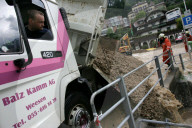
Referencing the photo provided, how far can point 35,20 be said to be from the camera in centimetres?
195

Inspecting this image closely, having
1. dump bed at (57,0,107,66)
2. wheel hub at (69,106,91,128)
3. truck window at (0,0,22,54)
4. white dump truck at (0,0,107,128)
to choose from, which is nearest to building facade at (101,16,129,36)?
dump bed at (57,0,107,66)

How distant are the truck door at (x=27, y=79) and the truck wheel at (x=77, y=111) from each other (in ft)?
0.83

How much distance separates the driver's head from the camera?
1.89 m

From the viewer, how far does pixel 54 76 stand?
76.0 inches

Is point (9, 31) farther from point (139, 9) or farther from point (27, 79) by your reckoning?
point (139, 9)

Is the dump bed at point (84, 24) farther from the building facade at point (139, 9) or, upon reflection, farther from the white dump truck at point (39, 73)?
the building facade at point (139, 9)

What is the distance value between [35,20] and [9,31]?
53 cm

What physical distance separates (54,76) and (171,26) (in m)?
31.7

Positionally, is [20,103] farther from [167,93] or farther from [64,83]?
[167,93]

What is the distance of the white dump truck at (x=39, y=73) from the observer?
4.52 ft

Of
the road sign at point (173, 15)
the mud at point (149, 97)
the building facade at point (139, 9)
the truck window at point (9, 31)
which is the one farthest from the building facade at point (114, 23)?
the road sign at point (173, 15)

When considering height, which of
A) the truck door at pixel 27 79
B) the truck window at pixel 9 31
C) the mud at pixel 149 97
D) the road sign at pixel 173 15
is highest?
the road sign at pixel 173 15

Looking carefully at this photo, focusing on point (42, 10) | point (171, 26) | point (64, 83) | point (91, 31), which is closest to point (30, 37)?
point (42, 10)

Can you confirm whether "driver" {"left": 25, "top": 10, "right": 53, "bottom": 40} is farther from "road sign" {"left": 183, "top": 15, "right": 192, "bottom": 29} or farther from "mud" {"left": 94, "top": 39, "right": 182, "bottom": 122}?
"road sign" {"left": 183, "top": 15, "right": 192, "bottom": 29}
